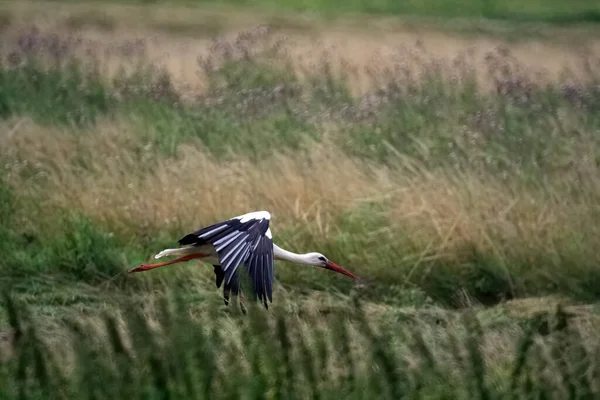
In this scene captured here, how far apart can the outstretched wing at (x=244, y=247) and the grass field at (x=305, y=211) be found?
1.08ft

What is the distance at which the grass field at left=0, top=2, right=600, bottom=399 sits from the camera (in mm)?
4617

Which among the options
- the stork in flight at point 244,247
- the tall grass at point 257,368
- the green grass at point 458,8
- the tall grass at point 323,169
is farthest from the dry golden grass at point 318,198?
the green grass at point 458,8

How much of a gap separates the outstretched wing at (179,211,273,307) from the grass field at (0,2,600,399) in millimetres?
329

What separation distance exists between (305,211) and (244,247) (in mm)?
2450

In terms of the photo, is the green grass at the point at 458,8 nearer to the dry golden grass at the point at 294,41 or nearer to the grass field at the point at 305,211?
the dry golden grass at the point at 294,41

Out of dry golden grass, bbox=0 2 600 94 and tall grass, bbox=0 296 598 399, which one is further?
dry golden grass, bbox=0 2 600 94

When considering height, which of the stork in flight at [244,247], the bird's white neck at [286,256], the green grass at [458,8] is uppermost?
the stork in flight at [244,247]

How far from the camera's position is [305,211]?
336 inches

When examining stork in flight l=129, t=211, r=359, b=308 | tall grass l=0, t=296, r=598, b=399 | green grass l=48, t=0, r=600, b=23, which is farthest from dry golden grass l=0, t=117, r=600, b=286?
green grass l=48, t=0, r=600, b=23

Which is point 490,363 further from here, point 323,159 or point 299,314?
point 323,159

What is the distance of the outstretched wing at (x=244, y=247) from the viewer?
595 centimetres

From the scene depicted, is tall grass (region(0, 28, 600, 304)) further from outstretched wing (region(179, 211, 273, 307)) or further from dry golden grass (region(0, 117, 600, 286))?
outstretched wing (region(179, 211, 273, 307))

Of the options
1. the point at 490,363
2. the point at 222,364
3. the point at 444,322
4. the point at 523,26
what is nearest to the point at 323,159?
the point at 444,322

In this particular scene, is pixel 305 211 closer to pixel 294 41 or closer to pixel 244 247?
pixel 244 247
